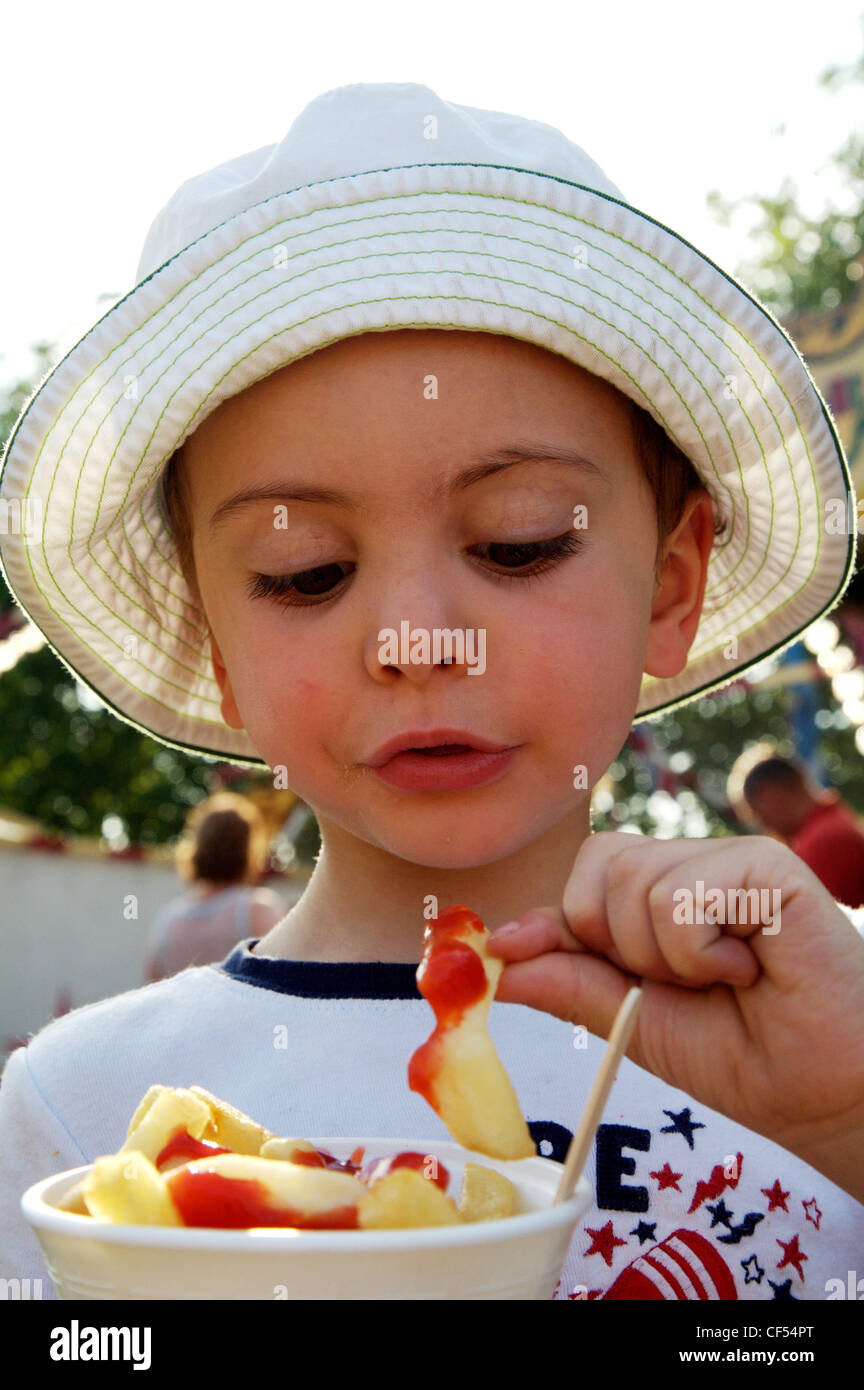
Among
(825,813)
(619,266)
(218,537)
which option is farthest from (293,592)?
(825,813)

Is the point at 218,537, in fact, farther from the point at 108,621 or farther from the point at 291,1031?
the point at 291,1031

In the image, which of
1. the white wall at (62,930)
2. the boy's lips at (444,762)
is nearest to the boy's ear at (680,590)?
the boy's lips at (444,762)

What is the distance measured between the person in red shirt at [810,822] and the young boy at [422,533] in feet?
17.1

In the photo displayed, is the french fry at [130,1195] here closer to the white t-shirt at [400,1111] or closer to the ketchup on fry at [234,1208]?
the ketchup on fry at [234,1208]

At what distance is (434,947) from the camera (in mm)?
1142

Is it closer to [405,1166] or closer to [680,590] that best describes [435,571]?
[680,590]

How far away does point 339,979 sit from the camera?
1833 millimetres

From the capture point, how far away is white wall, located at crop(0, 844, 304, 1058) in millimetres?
11766

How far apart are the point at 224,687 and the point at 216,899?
16.6 feet

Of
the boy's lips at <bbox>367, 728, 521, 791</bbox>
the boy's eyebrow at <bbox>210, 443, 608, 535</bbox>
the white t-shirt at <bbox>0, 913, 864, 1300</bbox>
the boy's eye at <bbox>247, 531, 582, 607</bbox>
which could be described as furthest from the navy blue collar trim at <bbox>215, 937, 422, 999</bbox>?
the boy's eyebrow at <bbox>210, 443, 608, 535</bbox>

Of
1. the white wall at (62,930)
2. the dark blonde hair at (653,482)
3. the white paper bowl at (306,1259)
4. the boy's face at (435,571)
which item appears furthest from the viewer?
the white wall at (62,930)

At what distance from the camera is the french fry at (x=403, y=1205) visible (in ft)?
2.79

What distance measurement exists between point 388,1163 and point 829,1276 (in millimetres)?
913

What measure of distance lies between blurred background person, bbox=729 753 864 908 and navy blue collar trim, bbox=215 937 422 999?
525 cm
